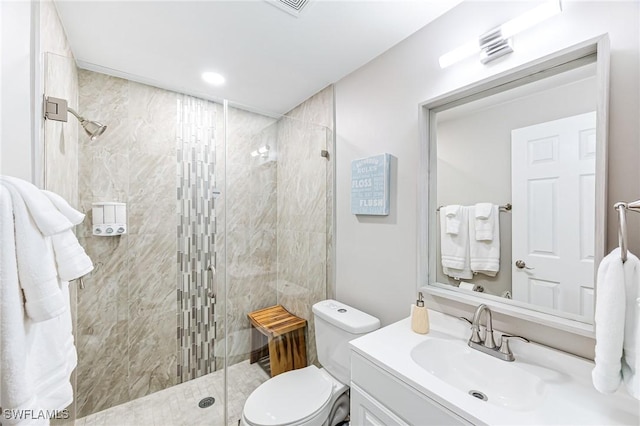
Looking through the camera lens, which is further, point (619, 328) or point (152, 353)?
point (152, 353)

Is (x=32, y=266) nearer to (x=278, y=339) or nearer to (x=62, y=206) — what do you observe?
(x=62, y=206)

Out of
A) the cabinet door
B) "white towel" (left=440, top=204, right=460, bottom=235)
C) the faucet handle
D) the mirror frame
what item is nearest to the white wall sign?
the mirror frame

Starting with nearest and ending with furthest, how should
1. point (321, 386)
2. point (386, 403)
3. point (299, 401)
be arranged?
point (386, 403) → point (299, 401) → point (321, 386)

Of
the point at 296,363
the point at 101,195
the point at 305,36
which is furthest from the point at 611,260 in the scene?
the point at 101,195

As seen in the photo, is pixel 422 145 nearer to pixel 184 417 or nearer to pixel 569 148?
pixel 569 148

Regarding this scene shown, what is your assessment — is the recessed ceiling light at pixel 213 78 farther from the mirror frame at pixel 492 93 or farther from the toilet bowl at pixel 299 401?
the toilet bowl at pixel 299 401

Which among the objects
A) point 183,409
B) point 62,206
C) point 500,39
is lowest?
point 183,409

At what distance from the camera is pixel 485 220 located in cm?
113

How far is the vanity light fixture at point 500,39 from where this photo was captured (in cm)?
90

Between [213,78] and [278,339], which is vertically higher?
[213,78]

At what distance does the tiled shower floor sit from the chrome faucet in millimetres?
1382

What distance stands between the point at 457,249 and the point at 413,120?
0.71 m

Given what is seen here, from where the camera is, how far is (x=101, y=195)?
173 centimetres

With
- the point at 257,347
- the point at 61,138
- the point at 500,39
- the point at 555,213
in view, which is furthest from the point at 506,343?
the point at 61,138
